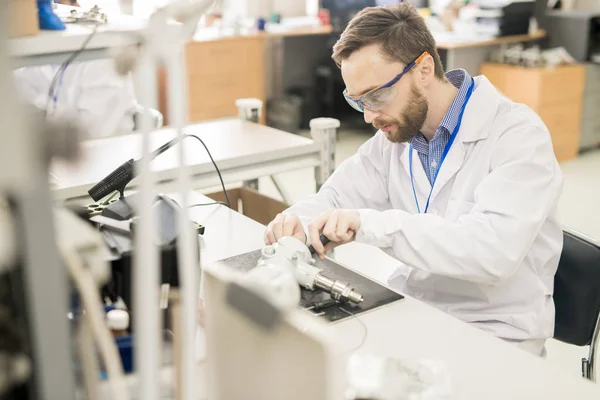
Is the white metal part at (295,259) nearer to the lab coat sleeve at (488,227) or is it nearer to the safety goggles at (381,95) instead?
the lab coat sleeve at (488,227)

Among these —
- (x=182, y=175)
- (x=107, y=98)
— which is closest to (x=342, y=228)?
(x=182, y=175)

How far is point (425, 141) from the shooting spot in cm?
167

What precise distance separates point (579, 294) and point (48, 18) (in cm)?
129

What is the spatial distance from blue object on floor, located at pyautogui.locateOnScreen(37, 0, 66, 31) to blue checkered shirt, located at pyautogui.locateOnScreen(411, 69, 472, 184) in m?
0.84

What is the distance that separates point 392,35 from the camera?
1.57m

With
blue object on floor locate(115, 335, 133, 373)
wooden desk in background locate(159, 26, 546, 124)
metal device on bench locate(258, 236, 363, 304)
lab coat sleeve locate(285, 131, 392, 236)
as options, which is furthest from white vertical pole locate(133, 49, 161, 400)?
wooden desk in background locate(159, 26, 546, 124)

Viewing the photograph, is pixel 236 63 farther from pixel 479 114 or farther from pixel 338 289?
pixel 338 289

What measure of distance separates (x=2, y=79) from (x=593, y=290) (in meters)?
1.37

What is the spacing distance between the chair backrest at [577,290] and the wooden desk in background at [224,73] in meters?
3.67

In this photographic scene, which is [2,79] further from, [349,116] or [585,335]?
[349,116]

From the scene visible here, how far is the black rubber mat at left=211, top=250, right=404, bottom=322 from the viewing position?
4.26 feet

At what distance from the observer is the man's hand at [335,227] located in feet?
4.57

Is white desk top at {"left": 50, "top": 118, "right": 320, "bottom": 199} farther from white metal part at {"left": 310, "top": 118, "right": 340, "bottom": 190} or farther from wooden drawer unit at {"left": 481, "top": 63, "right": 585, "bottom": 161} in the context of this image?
wooden drawer unit at {"left": 481, "top": 63, "right": 585, "bottom": 161}

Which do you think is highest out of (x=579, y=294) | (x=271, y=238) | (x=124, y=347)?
(x=124, y=347)
